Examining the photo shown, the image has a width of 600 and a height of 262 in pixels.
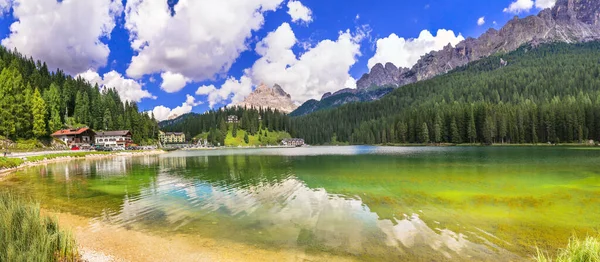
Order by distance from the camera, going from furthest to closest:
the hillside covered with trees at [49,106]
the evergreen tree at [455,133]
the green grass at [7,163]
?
the evergreen tree at [455,133], the hillside covered with trees at [49,106], the green grass at [7,163]

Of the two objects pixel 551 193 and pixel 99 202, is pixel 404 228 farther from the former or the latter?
pixel 99 202

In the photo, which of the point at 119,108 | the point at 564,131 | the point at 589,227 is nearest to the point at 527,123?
the point at 564,131

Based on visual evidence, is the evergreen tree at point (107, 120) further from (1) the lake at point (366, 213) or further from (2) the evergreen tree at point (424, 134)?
(2) the evergreen tree at point (424, 134)

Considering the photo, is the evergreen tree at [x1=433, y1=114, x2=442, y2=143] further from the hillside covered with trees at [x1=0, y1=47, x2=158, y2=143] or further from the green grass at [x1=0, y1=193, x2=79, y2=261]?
the green grass at [x1=0, y1=193, x2=79, y2=261]

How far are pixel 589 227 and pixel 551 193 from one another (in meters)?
11.8

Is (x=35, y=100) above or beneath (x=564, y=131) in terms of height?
above

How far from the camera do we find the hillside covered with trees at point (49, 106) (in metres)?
90.1

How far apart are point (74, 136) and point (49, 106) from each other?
17.6 meters

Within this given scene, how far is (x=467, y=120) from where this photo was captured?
162 metres

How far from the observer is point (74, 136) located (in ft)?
425

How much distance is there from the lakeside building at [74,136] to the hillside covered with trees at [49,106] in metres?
4.03

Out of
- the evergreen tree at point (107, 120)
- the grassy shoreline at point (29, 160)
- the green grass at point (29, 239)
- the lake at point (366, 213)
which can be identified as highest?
the evergreen tree at point (107, 120)

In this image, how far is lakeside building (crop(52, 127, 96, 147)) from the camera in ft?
414

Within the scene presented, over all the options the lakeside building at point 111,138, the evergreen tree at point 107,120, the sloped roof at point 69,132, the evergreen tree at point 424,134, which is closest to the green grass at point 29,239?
the sloped roof at point 69,132
